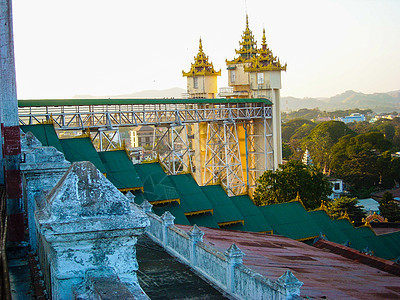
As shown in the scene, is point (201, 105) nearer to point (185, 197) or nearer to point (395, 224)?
point (395, 224)

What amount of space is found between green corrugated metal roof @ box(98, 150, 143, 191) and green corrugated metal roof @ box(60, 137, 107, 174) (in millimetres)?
396

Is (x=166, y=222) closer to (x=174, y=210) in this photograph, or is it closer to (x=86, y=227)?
(x=174, y=210)

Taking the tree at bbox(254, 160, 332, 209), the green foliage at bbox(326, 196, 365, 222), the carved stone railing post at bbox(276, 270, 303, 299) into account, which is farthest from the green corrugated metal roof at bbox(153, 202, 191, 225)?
the green foliage at bbox(326, 196, 365, 222)

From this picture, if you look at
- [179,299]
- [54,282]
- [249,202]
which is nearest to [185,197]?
[249,202]

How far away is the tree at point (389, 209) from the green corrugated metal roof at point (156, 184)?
26.7 m

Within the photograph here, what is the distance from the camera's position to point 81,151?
1970cm

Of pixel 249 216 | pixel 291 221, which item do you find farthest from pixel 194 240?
pixel 291 221

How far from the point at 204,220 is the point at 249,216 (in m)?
2.19

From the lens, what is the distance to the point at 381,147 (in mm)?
71500

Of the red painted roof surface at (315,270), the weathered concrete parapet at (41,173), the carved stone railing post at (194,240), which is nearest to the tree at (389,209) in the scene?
the red painted roof surface at (315,270)

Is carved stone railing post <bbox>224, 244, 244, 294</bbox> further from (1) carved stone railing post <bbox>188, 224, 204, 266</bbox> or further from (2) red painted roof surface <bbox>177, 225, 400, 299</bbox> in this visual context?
(1) carved stone railing post <bbox>188, 224, 204, 266</bbox>

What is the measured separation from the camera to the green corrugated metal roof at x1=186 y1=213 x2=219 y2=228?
1944cm

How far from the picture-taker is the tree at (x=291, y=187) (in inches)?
1237

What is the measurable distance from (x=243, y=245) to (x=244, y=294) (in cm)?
479
